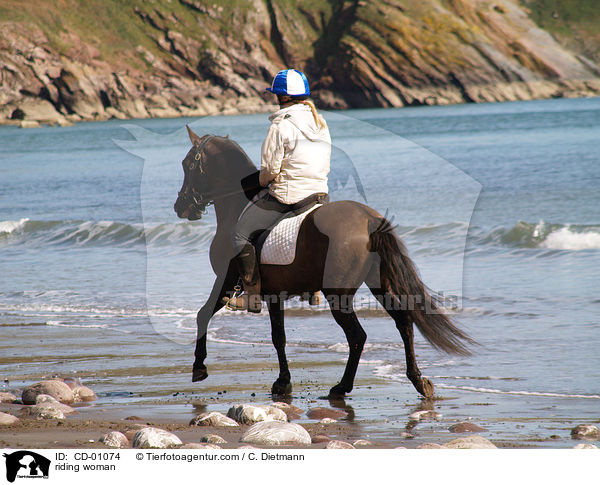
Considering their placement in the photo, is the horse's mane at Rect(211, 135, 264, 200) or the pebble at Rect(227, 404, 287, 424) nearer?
the pebble at Rect(227, 404, 287, 424)

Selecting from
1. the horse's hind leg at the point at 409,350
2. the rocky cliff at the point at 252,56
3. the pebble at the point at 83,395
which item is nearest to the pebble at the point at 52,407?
the pebble at the point at 83,395

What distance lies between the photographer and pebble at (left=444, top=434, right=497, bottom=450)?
183 inches

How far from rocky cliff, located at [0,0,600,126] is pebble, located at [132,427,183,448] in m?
114

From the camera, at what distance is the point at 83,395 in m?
6.75

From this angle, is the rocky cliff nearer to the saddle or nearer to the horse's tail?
the saddle

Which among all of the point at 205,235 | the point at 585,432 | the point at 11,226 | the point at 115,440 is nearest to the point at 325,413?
the point at 115,440

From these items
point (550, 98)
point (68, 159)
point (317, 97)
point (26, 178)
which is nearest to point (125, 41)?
point (317, 97)

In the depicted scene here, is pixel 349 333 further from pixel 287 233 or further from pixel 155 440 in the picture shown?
pixel 155 440

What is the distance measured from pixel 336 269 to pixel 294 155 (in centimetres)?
99

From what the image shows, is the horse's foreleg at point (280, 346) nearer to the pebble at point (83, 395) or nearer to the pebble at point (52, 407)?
the pebble at point (83, 395)

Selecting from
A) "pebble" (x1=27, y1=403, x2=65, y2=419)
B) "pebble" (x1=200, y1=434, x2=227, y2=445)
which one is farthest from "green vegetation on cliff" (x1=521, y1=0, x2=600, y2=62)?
"pebble" (x1=200, y1=434, x2=227, y2=445)

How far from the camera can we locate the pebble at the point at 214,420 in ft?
18.6
